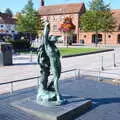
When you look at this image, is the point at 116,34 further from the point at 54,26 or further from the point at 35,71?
the point at 35,71

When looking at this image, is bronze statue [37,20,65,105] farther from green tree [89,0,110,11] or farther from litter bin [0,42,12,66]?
green tree [89,0,110,11]

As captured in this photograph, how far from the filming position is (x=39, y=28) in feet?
182

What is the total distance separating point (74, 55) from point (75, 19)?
140 feet

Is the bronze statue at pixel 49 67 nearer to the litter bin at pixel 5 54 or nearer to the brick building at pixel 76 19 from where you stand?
the litter bin at pixel 5 54

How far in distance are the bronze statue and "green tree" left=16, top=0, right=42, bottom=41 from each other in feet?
141

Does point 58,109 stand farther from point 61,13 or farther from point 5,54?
point 61,13

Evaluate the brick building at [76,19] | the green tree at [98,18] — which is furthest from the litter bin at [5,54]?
the brick building at [76,19]

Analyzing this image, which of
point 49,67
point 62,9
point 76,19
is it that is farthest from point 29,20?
point 49,67

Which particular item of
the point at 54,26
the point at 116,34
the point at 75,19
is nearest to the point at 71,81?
the point at 116,34

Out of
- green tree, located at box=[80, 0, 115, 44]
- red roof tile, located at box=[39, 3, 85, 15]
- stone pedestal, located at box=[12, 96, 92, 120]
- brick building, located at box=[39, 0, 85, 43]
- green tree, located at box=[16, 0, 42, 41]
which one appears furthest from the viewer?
red roof tile, located at box=[39, 3, 85, 15]

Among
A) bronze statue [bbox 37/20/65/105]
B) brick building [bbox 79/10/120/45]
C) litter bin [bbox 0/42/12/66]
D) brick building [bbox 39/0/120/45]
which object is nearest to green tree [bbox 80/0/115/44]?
brick building [bbox 79/10/120/45]

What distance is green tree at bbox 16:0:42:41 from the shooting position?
172 feet

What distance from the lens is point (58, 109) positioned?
352 inches

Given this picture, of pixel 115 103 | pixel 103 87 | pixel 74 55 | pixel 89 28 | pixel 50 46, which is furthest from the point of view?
pixel 89 28
